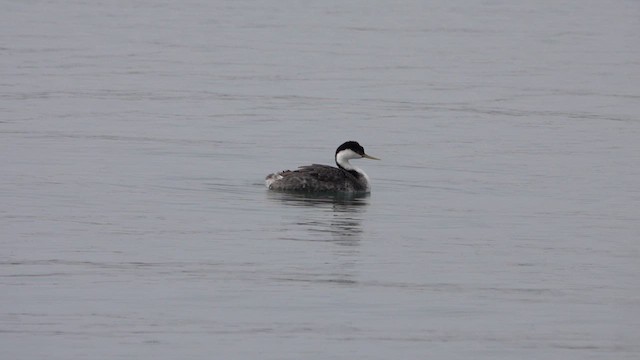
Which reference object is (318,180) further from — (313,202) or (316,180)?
(313,202)

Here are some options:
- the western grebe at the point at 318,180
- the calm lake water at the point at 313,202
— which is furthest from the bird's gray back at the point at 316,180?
the calm lake water at the point at 313,202

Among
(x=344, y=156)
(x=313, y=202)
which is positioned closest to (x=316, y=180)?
(x=313, y=202)

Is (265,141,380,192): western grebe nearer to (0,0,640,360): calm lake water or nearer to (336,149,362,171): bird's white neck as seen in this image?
(0,0,640,360): calm lake water

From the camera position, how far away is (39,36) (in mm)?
46531

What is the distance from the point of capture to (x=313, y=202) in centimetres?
2250

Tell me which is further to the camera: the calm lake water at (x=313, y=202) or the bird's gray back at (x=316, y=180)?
the bird's gray back at (x=316, y=180)

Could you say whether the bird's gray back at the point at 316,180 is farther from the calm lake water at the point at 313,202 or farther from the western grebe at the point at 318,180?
the calm lake water at the point at 313,202

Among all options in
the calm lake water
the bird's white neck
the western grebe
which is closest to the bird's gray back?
the western grebe

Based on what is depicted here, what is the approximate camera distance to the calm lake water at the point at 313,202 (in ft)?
46.8

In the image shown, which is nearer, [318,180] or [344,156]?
[318,180]

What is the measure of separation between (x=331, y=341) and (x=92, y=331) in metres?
2.08

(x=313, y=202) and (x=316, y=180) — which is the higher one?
(x=316, y=180)

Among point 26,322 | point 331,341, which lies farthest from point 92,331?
point 331,341

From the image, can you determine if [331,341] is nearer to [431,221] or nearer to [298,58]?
[431,221]
